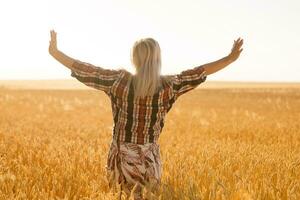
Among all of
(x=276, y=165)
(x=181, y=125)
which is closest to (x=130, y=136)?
(x=276, y=165)

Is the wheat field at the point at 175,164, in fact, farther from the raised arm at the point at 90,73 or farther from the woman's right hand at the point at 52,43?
the woman's right hand at the point at 52,43

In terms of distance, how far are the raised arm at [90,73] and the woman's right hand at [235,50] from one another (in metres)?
0.96

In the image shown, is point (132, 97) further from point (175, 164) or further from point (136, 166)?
point (175, 164)

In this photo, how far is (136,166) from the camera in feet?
14.3

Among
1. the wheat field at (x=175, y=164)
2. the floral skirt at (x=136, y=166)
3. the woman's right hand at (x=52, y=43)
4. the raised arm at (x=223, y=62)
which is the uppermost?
the woman's right hand at (x=52, y=43)

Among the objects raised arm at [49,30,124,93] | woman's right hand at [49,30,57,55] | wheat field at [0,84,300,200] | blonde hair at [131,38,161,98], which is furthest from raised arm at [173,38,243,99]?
woman's right hand at [49,30,57,55]

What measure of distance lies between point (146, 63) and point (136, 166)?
963mm

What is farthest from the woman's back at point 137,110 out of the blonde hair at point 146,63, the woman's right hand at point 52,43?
the woman's right hand at point 52,43

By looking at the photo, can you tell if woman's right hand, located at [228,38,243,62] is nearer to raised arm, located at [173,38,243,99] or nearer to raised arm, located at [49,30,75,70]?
raised arm, located at [173,38,243,99]

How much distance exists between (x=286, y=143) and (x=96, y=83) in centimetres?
607

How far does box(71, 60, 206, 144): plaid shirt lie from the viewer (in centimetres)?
417

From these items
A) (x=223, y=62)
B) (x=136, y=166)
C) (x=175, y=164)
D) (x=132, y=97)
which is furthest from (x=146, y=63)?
(x=175, y=164)

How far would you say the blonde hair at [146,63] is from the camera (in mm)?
3900

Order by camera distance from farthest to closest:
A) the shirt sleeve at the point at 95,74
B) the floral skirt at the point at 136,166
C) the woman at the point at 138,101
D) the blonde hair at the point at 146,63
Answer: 1. the floral skirt at the point at 136,166
2. the shirt sleeve at the point at 95,74
3. the woman at the point at 138,101
4. the blonde hair at the point at 146,63
